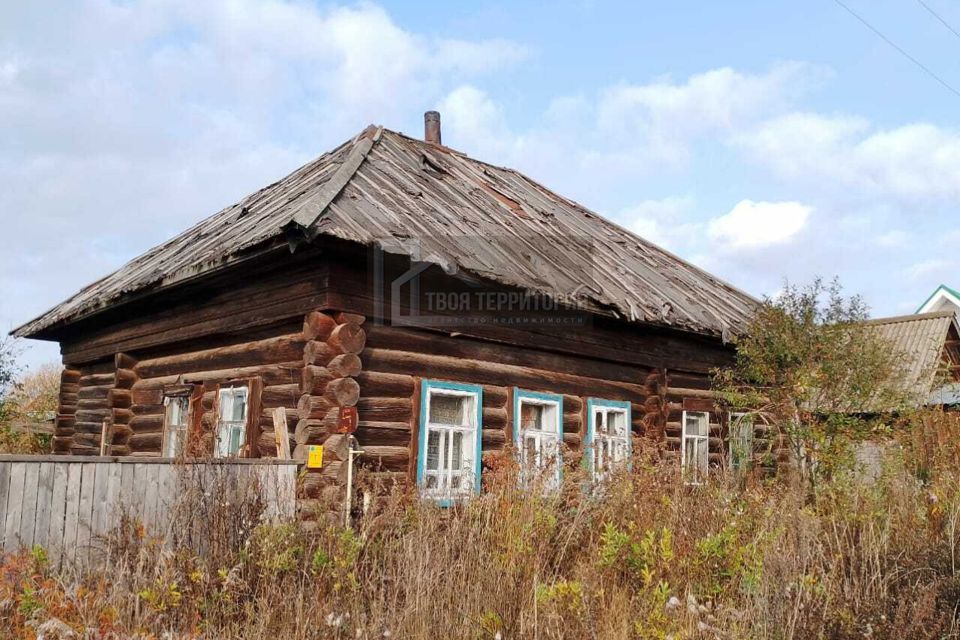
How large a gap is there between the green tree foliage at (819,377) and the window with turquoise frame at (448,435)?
381 centimetres

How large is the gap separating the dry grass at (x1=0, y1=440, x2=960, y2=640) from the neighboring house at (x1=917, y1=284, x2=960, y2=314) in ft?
116

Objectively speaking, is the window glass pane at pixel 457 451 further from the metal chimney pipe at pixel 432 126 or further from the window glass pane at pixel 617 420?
the metal chimney pipe at pixel 432 126

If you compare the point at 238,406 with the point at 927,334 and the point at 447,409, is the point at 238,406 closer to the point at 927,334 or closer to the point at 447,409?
the point at 447,409

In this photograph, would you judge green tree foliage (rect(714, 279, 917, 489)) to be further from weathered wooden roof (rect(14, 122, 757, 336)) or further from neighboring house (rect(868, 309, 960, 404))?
neighboring house (rect(868, 309, 960, 404))

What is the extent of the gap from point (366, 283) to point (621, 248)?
21.5 ft

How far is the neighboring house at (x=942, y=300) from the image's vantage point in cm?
3638

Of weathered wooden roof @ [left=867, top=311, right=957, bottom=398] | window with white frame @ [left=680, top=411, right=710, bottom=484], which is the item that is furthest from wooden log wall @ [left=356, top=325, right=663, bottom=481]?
weathered wooden roof @ [left=867, top=311, right=957, bottom=398]

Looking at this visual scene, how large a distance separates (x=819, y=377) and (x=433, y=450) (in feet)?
16.5

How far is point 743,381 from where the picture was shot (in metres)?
12.5

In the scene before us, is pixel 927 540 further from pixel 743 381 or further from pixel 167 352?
pixel 167 352

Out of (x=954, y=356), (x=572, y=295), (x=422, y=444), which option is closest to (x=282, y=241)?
(x=422, y=444)

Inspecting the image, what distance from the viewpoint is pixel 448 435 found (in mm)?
8859

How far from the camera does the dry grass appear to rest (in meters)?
4.21

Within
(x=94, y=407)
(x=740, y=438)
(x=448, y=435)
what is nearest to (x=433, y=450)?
(x=448, y=435)
